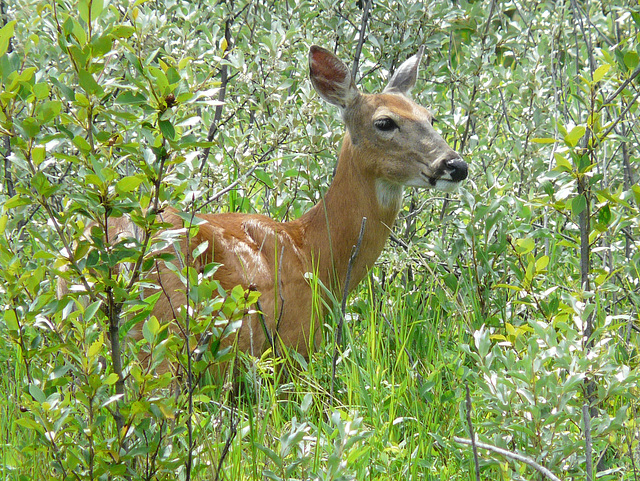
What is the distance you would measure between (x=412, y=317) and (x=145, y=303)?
2.22 m

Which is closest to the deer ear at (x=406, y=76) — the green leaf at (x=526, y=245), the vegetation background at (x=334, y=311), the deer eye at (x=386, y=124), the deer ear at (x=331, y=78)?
the vegetation background at (x=334, y=311)

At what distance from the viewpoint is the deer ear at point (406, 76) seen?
480 cm

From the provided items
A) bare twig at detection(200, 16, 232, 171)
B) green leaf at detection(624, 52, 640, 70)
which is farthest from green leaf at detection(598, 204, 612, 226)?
bare twig at detection(200, 16, 232, 171)

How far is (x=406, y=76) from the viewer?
4844 millimetres

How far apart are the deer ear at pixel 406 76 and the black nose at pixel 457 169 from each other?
1003mm

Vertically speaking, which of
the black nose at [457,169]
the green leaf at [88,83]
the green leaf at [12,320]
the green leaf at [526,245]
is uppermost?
the green leaf at [88,83]

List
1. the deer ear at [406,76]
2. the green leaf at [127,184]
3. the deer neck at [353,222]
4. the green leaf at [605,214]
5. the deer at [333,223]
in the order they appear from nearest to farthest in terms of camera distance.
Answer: the green leaf at [127,184] → the green leaf at [605,214] → the deer at [333,223] → the deer neck at [353,222] → the deer ear at [406,76]

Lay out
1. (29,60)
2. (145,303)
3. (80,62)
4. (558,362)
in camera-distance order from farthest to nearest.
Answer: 1. (29,60)
2. (558,362)
3. (145,303)
4. (80,62)

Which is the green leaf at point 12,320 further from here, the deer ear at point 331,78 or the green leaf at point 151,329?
the deer ear at point 331,78

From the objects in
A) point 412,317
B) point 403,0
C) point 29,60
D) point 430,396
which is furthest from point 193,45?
point 430,396

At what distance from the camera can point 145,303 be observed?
7.60 ft

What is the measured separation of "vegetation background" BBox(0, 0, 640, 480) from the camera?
7.40 feet

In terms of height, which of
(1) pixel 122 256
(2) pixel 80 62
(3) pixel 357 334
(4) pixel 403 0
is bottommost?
(3) pixel 357 334

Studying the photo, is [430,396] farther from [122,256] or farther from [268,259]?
[122,256]
